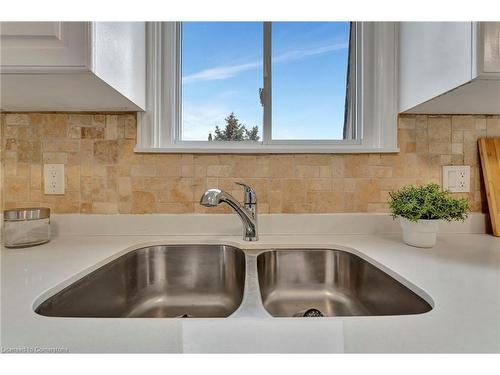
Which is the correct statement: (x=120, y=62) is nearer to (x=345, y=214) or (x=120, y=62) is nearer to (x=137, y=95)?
(x=137, y=95)

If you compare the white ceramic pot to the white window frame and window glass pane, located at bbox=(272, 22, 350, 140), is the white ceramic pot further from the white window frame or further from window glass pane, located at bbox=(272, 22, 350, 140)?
window glass pane, located at bbox=(272, 22, 350, 140)

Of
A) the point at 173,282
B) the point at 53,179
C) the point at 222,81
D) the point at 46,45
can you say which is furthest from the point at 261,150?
the point at 53,179

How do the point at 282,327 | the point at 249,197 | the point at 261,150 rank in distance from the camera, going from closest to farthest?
the point at 282,327 → the point at 249,197 → the point at 261,150

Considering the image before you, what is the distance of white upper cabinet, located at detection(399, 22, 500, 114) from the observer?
65 cm

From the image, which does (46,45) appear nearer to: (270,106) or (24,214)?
(24,214)

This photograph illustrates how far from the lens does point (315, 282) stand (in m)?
0.93

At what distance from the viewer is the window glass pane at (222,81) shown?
123 cm

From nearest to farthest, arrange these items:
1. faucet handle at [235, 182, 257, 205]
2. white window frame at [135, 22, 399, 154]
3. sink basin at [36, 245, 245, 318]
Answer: sink basin at [36, 245, 245, 318], faucet handle at [235, 182, 257, 205], white window frame at [135, 22, 399, 154]

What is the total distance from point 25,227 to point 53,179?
22 centimetres

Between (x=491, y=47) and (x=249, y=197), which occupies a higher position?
(x=491, y=47)

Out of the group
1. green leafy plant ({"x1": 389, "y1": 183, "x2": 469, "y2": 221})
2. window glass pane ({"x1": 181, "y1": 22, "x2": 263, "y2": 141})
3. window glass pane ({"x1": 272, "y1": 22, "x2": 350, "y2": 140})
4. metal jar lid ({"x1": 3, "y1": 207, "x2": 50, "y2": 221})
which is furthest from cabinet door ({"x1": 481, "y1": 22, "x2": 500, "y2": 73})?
metal jar lid ({"x1": 3, "y1": 207, "x2": 50, "y2": 221})

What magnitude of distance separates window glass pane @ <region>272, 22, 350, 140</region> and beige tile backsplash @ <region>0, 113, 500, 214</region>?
→ 231 millimetres
